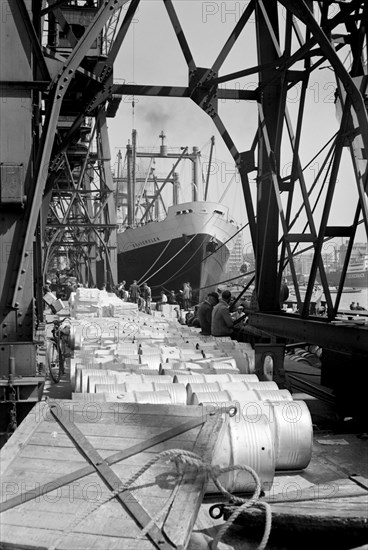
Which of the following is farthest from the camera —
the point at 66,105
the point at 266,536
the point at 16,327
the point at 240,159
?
the point at 66,105

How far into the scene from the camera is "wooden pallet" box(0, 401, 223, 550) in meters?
3.43

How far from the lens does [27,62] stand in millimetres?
6145

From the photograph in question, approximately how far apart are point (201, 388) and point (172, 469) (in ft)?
6.03

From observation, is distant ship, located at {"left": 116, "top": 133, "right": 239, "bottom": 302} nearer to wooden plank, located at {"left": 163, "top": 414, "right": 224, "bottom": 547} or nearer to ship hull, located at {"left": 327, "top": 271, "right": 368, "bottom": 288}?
wooden plank, located at {"left": 163, "top": 414, "right": 224, "bottom": 547}

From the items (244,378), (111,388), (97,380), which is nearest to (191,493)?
(111,388)

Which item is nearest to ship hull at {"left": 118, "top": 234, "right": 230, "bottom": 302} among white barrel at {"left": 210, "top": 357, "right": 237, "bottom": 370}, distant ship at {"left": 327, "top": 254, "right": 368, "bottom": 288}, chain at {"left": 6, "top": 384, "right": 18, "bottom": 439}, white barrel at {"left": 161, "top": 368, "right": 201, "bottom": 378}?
white barrel at {"left": 210, "top": 357, "right": 237, "bottom": 370}

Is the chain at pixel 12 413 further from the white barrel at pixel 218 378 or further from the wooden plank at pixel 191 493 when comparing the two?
the wooden plank at pixel 191 493

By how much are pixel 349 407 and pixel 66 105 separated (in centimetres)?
1059

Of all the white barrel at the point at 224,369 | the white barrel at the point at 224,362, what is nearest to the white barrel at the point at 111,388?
the white barrel at the point at 224,369

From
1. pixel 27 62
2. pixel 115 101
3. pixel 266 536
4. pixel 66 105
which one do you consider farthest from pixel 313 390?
pixel 115 101

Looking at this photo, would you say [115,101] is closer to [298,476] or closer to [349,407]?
[349,407]

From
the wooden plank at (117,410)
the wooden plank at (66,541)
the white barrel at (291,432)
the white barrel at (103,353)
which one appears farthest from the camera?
the white barrel at (103,353)

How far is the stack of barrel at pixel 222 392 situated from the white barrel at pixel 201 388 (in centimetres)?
1

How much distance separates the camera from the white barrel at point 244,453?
465 cm
